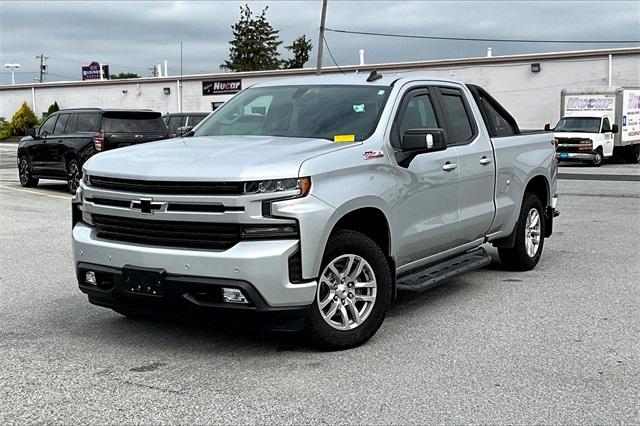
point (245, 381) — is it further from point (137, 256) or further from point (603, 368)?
point (603, 368)

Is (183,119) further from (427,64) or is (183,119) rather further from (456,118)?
(427,64)

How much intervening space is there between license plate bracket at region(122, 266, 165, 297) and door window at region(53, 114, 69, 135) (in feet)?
42.8

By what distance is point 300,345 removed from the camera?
5453 mm

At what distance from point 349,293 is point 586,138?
25039 mm

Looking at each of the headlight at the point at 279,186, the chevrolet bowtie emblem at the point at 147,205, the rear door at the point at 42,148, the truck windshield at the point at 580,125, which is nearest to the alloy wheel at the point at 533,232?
the headlight at the point at 279,186

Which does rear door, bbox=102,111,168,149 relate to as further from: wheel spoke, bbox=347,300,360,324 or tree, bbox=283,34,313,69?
tree, bbox=283,34,313,69

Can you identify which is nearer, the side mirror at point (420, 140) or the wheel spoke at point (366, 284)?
the wheel spoke at point (366, 284)

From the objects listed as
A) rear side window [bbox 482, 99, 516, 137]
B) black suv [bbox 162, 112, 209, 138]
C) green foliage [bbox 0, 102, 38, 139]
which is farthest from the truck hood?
green foliage [bbox 0, 102, 38, 139]

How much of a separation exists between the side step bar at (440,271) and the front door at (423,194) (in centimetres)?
12

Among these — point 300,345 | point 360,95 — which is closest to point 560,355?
point 300,345

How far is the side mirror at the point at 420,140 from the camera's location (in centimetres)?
584

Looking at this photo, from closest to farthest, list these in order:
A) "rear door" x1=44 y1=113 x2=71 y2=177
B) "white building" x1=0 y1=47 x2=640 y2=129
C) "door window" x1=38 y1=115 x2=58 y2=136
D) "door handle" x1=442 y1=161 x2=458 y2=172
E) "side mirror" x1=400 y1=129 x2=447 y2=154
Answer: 1. "side mirror" x1=400 y1=129 x2=447 y2=154
2. "door handle" x1=442 y1=161 x2=458 y2=172
3. "rear door" x1=44 y1=113 x2=71 y2=177
4. "door window" x1=38 y1=115 x2=58 y2=136
5. "white building" x1=0 y1=47 x2=640 y2=129

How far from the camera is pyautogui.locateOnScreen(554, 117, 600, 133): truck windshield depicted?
95.6 feet

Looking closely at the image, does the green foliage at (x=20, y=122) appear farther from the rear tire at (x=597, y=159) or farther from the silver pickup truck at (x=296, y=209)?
the silver pickup truck at (x=296, y=209)
